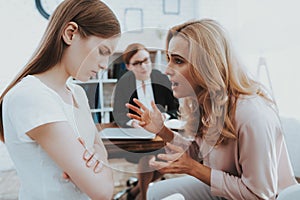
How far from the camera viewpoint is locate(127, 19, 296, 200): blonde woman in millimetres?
858

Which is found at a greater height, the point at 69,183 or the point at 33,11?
the point at 33,11

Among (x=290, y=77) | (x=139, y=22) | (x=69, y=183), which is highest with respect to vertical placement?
(x=139, y=22)

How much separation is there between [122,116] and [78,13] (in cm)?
29

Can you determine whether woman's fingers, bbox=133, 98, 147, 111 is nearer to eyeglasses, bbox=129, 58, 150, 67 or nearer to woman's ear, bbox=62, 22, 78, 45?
eyeglasses, bbox=129, 58, 150, 67

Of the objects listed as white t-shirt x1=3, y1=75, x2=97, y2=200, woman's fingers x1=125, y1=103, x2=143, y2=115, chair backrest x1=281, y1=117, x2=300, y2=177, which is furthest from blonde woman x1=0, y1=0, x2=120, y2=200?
chair backrest x1=281, y1=117, x2=300, y2=177

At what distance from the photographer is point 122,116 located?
0.89 metres

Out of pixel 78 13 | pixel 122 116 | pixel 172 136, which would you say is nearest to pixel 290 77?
pixel 172 136

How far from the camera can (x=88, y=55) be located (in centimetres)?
82

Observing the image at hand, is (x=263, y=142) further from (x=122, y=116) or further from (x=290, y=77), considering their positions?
(x=290, y=77)

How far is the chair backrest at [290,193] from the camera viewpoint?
874 mm

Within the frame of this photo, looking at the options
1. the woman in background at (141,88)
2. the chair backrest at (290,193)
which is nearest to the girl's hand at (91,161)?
the woman in background at (141,88)

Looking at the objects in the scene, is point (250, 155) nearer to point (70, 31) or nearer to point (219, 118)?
point (219, 118)

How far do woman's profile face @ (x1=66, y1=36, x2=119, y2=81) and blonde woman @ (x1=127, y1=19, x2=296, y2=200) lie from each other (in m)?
0.15

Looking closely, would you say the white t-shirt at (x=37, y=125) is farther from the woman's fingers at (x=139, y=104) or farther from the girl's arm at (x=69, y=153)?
the woman's fingers at (x=139, y=104)
